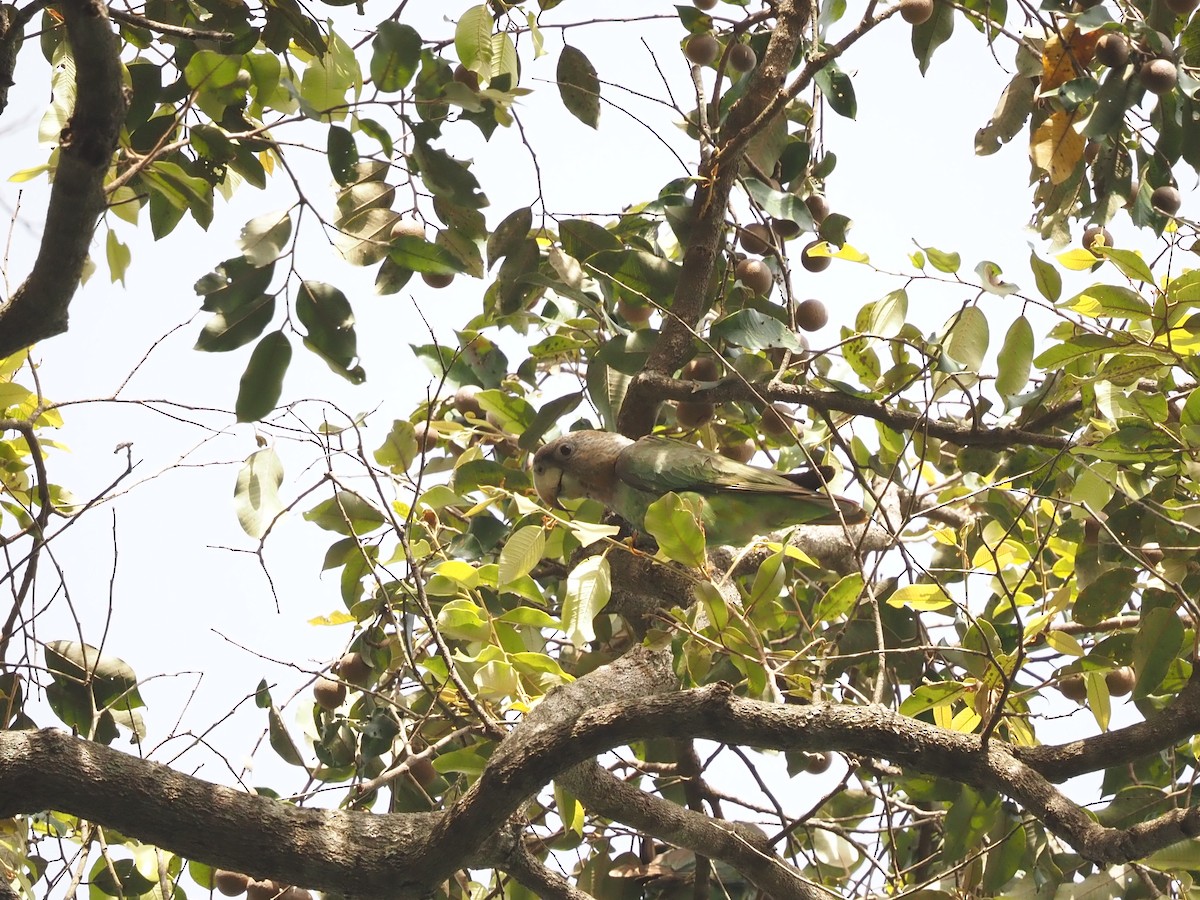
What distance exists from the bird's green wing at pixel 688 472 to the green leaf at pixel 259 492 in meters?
1.17

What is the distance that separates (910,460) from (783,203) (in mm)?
1285

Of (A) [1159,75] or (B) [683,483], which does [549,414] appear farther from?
(A) [1159,75]

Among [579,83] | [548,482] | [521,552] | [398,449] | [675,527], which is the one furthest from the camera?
[548,482]

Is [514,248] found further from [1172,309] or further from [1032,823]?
[1032,823]

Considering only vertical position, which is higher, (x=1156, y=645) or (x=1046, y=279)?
(x=1046, y=279)

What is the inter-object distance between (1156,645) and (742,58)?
80.4 inches

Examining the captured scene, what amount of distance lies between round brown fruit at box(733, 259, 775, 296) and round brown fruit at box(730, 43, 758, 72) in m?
0.60

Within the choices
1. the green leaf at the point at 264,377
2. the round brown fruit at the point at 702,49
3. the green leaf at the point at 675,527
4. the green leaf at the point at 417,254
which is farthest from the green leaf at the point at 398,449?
the round brown fruit at the point at 702,49

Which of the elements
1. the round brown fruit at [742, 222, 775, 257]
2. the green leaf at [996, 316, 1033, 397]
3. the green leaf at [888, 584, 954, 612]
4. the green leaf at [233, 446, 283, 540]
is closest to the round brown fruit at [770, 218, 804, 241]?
the round brown fruit at [742, 222, 775, 257]

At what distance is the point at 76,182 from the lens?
67.1 inches

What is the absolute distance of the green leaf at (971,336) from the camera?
2602 millimetres

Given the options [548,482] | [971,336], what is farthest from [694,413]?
[971,336]

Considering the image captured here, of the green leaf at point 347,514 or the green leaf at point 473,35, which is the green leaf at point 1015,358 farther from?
the green leaf at point 347,514

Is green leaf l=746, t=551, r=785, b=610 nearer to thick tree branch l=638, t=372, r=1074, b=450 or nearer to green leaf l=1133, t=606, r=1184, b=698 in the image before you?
thick tree branch l=638, t=372, r=1074, b=450
